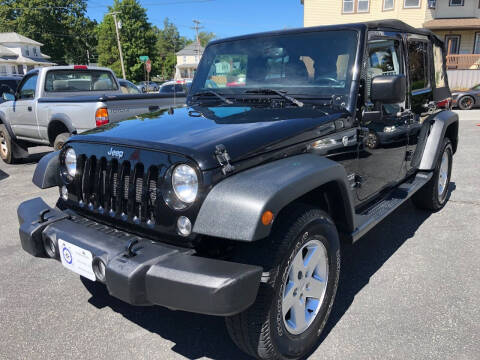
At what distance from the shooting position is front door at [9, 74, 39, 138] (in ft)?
24.4

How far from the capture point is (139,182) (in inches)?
90.4

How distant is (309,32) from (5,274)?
3.28m

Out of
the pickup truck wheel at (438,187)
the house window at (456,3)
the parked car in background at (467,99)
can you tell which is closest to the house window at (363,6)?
the house window at (456,3)

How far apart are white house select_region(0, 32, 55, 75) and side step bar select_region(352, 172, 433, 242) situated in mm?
60464

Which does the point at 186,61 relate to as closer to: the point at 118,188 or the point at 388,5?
the point at 388,5

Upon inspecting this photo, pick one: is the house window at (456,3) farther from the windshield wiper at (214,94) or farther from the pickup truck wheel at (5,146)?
the windshield wiper at (214,94)

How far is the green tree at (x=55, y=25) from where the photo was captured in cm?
6003

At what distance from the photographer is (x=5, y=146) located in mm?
8547

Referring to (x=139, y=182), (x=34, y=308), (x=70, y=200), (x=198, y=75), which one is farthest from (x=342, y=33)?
(x=34, y=308)

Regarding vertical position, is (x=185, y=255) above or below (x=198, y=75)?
below

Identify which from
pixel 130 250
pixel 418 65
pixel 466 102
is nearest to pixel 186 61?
pixel 466 102

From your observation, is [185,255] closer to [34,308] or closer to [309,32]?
[34,308]

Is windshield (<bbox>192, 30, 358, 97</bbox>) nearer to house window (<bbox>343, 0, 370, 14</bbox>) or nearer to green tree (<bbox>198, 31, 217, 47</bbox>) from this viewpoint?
house window (<bbox>343, 0, 370, 14</bbox>)

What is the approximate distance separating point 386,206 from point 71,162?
2.48 meters
